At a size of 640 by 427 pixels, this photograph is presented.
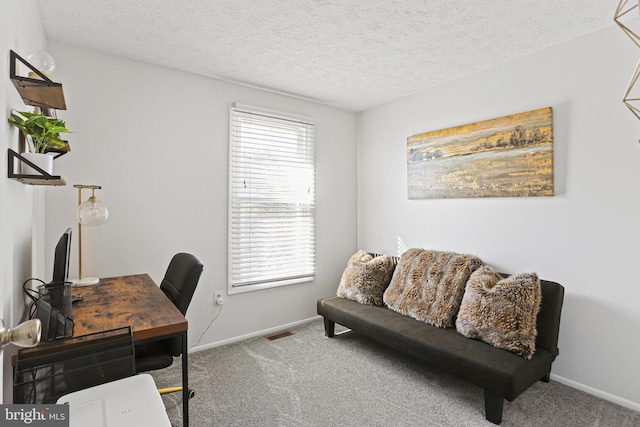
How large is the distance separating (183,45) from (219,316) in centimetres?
231

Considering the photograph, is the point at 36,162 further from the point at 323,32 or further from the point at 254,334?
the point at 254,334

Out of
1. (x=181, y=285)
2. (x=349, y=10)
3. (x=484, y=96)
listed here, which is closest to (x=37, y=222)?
(x=181, y=285)

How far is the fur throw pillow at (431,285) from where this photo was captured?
263 centimetres

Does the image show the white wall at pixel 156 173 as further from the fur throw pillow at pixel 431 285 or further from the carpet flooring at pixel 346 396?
the fur throw pillow at pixel 431 285

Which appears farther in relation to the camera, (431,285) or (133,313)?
(431,285)

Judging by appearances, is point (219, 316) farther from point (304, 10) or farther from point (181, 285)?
point (304, 10)

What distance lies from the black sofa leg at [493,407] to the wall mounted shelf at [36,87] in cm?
284

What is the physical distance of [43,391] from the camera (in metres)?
1.14

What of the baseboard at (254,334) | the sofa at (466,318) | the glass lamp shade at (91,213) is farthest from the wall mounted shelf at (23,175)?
the sofa at (466,318)

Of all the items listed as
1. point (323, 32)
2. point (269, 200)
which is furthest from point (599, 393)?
point (323, 32)

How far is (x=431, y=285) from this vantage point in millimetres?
2812

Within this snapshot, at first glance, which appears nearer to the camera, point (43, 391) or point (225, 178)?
point (43, 391)

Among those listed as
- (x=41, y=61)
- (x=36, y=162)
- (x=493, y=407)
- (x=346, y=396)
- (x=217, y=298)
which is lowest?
(x=346, y=396)

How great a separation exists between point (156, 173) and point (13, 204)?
1.43 m
